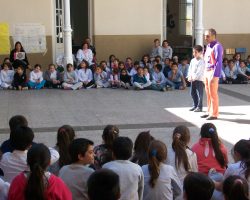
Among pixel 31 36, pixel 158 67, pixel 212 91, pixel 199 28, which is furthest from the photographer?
pixel 31 36

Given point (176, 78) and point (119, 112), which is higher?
point (176, 78)

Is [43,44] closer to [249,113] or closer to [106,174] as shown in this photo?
[249,113]

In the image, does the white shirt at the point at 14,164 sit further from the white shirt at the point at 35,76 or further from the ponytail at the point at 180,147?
the white shirt at the point at 35,76

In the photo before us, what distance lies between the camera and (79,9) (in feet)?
68.7

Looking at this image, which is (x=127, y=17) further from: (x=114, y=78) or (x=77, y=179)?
(x=77, y=179)

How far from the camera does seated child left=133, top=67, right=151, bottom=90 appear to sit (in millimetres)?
13812

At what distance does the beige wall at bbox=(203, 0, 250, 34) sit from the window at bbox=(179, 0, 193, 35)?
4.33 feet

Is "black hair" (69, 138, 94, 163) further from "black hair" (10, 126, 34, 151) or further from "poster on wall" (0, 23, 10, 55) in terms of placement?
"poster on wall" (0, 23, 10, 55)

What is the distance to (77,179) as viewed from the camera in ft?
13.3

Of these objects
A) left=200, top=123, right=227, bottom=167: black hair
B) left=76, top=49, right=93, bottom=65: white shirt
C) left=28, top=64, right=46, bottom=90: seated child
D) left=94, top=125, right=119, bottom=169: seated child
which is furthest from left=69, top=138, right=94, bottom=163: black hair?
left=76, top=49, right=93, bottom=65: white shirt

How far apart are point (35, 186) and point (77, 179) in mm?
731

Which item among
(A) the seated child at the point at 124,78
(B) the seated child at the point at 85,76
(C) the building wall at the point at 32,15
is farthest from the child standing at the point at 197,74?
(C) the building wall at the point at 32,15

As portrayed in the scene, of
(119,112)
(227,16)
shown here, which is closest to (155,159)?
(119,112)

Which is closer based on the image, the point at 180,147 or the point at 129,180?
the point at 129,180
